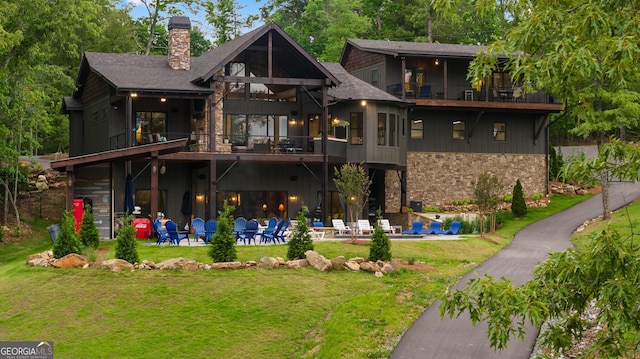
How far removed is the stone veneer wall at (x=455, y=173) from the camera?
40438 millimetres

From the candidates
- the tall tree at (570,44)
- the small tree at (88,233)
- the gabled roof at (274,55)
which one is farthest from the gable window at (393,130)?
the tall tree at (570,44)

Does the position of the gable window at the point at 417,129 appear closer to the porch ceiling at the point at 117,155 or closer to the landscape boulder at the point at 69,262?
the porch ceiling at the point at 117,155

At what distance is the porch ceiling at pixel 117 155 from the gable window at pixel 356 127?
1013cm

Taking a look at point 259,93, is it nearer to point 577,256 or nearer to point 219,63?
point 219,63

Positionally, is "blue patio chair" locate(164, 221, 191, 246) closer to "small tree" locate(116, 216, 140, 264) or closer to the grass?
the grass

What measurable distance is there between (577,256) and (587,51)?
97.5 inches

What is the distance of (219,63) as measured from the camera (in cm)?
3300

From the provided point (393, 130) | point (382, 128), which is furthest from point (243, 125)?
point (393, 130)

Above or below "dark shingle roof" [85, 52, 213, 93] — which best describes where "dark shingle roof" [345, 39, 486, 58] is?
above

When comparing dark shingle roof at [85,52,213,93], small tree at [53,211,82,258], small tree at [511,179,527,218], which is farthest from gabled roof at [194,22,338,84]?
small tree at [53,211,82,258]

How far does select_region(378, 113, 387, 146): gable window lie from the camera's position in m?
36.6

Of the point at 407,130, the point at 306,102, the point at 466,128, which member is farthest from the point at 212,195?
the point at 466,128

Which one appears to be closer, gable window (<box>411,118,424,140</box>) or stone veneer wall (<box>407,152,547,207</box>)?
stone veneer wall (<box>407,152,547,207</box>)

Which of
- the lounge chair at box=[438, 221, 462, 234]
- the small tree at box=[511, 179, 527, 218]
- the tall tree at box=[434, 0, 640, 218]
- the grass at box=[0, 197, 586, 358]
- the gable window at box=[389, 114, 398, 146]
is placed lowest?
the grass at box=[0, 197, 586, 358]
